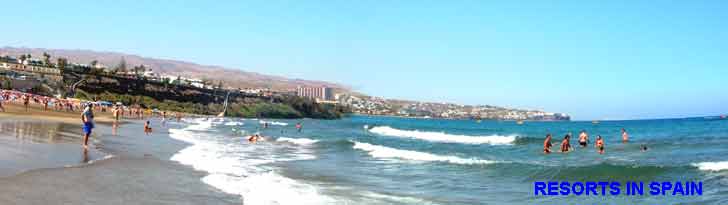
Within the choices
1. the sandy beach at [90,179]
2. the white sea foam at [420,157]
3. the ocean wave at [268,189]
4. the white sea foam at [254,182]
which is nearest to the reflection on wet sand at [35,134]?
the sandy beach at [90,179]

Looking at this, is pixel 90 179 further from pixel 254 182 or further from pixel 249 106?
pixel 249 106

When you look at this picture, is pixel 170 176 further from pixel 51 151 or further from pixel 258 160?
pixel 258 160

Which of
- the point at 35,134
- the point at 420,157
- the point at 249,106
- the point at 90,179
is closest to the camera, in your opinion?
the point at 90,179

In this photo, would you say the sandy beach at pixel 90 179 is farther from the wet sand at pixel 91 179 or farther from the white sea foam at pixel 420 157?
the white sea foam at pixel 420 157

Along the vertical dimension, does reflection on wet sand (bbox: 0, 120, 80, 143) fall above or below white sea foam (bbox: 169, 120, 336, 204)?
above

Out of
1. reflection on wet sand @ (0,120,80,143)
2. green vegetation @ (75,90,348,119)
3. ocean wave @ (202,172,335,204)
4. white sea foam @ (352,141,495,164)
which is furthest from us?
green vegetation @ (75,90,348,119)

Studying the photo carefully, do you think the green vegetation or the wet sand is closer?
the wet sand

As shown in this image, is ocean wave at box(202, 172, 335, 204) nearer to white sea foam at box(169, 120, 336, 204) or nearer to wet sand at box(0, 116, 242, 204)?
white sea foam at box(169, 120, 336, 204)

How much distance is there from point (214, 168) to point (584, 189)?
30.6 ft

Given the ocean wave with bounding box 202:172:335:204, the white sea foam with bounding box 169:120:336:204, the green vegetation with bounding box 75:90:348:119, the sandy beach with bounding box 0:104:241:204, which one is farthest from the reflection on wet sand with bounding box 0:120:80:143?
the green vegetation with bounding box 75:90:348:119

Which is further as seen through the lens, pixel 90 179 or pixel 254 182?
pixel 254 182

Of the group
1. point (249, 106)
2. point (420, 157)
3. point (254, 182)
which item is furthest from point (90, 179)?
point (249, 106)

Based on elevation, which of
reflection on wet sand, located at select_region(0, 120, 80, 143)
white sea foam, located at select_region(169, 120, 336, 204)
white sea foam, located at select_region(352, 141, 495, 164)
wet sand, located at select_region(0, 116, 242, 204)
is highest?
reflection on wet sand, located at select_region(0, 120, 80, 143)

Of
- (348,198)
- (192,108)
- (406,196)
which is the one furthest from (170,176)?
(192,108)
